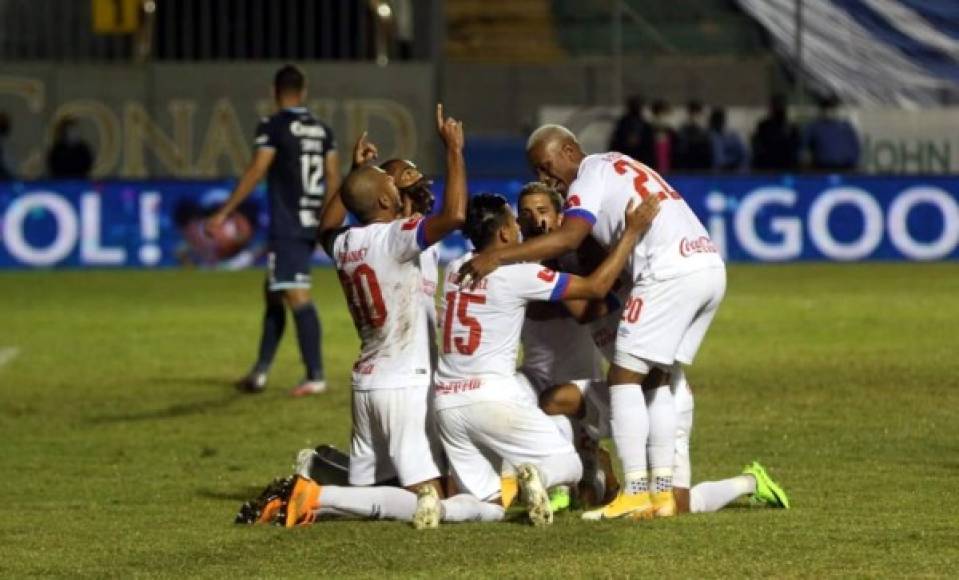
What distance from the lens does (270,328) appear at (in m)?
15.1

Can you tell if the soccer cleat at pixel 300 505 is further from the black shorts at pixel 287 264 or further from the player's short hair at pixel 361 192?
the black shorts at pixel 287 264

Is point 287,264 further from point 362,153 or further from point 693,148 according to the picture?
point 693,148

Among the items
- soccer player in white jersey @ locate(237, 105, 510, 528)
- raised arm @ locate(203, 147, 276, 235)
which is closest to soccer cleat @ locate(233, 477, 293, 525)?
soccer player in white jersey @ locate(237, 105, 510, 528)

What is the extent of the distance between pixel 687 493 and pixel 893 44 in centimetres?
2271

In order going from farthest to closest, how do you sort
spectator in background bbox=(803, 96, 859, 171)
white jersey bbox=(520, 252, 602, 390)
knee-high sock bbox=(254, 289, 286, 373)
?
spectator in background bbox=(803, 96, 859, 171)
knee-high sock bbox=(254, 289, 286, 373)
white jersey bbox=(520, 252, 602, 390)

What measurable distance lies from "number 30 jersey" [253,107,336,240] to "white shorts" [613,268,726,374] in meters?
6.01

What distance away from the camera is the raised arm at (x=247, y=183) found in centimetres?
1427

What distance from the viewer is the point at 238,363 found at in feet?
56.8

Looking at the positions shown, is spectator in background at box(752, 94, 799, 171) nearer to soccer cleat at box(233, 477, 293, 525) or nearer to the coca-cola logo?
the coca-cola logo

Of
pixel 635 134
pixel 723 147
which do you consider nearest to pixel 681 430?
pixel 635 134

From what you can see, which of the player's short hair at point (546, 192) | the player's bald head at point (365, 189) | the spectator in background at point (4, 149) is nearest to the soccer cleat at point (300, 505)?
the player's bald head at point (365, 189)

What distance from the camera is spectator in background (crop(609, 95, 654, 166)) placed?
→ 27719 mm

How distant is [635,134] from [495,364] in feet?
61.4

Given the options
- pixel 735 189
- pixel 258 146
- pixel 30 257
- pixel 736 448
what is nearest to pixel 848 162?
pixel 735 189
